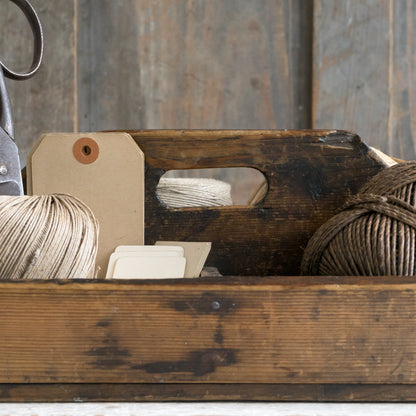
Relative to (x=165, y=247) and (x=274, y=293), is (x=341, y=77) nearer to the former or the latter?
(x=165, y=247)

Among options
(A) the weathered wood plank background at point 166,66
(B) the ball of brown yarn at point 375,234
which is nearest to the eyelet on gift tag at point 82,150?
(B) the ball of brown yarn at point 375,234

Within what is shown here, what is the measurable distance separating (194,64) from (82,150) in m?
0.91

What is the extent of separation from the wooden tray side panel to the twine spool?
156 mm

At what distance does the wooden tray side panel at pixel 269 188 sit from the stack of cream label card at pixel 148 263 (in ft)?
0.29

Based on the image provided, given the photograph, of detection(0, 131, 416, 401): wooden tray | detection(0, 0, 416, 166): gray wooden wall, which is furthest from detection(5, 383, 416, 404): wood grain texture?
detection(0, 0, 416, 166): gray wooden wall

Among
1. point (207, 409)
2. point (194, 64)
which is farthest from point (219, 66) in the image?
point (207, 409)

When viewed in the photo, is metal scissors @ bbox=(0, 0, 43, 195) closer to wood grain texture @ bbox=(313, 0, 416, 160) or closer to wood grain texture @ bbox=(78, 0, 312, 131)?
wood grain texture @ bbox=(78, 0, 312, 131)

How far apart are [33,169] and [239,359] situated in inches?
17.1

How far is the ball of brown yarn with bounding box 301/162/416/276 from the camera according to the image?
0.62 meters

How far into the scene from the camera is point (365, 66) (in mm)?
1648

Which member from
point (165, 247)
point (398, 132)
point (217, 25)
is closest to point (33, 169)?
point (165, 247)

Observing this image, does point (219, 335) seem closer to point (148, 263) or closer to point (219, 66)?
point (148, 263)

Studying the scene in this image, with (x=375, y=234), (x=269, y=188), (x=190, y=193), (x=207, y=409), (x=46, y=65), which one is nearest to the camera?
(x=207, y=409)

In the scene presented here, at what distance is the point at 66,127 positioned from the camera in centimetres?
164
